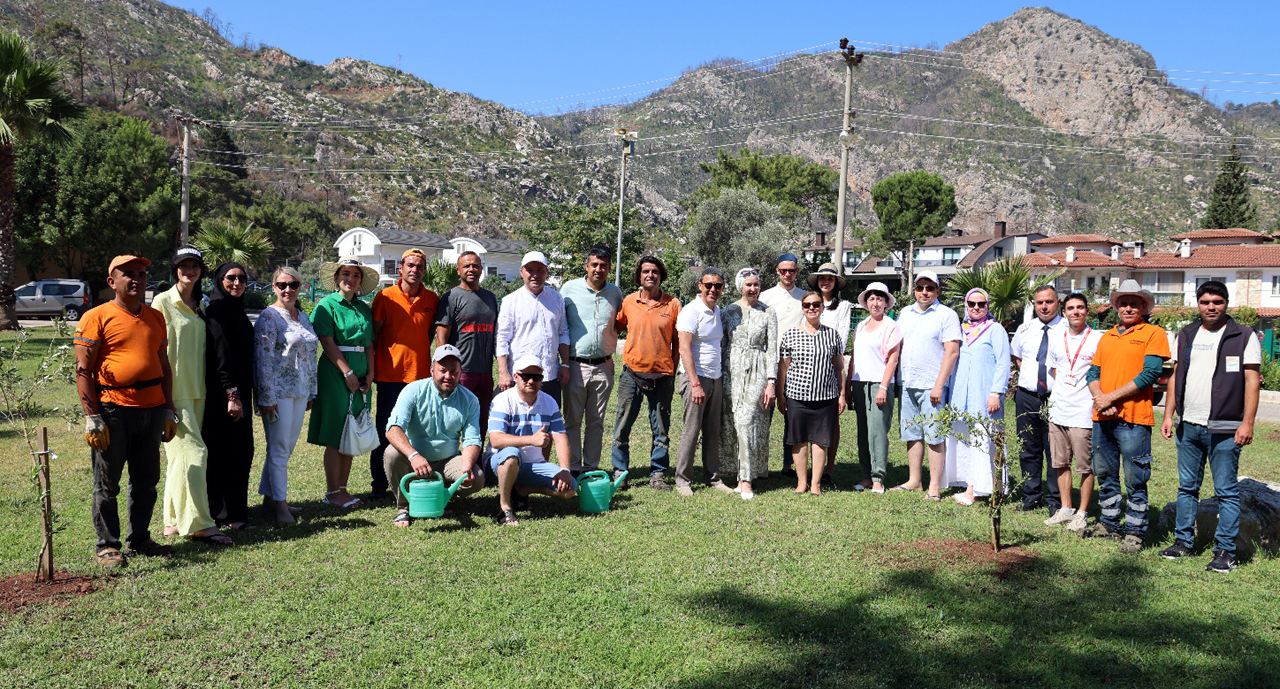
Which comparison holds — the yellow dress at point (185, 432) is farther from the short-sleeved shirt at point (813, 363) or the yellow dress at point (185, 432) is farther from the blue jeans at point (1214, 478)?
the blue jeans at point (1214, 478)

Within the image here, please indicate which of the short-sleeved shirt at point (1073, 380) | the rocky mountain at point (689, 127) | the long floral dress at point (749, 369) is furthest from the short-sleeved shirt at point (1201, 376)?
the rocky mountain at point (689, 127)

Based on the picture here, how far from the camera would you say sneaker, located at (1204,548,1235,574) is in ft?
16.8

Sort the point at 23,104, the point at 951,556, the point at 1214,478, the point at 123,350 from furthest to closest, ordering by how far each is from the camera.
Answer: the point at 23,104, the point at 951,556, the point at 1214,478, the point at 123,350

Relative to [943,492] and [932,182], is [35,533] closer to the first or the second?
[943,492]

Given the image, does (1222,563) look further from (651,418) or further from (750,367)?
(651,418)

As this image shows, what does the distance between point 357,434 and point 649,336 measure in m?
2.66

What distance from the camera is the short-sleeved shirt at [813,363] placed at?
23.7ft

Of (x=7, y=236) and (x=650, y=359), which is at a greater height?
(x=7, y=236)

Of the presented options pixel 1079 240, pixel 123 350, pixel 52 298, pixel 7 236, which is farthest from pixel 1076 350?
pixel 1079 240

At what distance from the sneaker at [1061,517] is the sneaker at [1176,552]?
2.82 ft

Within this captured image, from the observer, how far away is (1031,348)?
266 inches

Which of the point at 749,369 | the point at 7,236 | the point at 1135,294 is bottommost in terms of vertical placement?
the point at 749,369

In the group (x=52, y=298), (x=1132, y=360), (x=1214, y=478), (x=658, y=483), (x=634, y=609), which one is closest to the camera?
(x=634, y=609)

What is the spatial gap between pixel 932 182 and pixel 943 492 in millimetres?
57833
